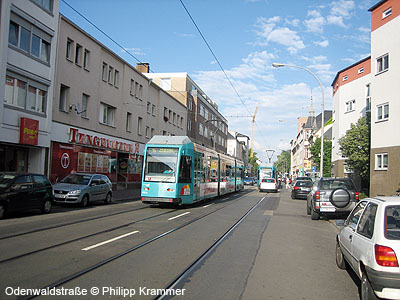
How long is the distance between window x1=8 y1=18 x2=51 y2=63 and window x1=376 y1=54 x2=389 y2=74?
65.4 feet

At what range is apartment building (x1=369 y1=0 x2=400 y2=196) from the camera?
2119 cm

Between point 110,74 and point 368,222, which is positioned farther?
point 110,74

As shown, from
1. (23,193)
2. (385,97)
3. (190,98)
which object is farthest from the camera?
(190,98)

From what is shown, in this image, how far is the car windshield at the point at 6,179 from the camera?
12.1 metres

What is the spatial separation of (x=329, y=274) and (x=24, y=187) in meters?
10.5

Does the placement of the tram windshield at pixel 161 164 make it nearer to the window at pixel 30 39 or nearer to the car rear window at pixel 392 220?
the window at pixel 30 39

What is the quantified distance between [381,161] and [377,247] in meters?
20.2

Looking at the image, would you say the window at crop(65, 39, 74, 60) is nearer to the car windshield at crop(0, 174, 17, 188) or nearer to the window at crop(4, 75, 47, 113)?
the window at crop(4, 75, 47, 113)

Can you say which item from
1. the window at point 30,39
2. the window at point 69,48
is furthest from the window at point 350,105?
the window at point 30,39

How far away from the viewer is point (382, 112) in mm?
22703

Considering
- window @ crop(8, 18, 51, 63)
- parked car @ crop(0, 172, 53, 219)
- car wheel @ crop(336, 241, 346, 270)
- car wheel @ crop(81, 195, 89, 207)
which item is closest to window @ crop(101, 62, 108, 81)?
window @ crop(8, 18, 51, 63)

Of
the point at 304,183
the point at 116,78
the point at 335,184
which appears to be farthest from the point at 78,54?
the point at 304,183

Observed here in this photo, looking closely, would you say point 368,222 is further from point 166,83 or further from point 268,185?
point 166,83

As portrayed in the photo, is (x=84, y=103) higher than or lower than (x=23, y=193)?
higher
